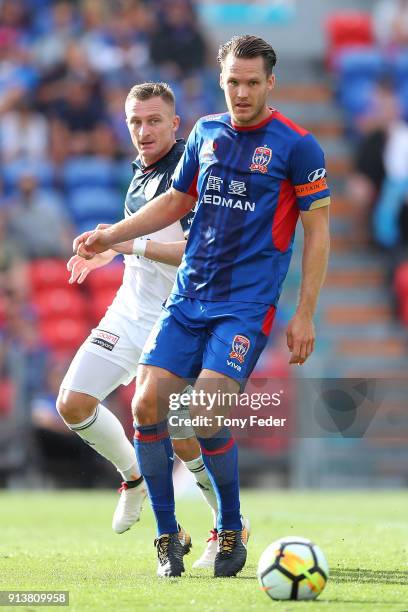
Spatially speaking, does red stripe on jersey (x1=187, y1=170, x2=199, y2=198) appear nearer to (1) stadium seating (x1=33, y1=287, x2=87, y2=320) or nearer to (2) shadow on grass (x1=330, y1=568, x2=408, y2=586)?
(2) shadow on grass (x1=330, y1=568, x2=408, y2=586)

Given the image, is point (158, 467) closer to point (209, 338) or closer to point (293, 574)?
point (209, 338)

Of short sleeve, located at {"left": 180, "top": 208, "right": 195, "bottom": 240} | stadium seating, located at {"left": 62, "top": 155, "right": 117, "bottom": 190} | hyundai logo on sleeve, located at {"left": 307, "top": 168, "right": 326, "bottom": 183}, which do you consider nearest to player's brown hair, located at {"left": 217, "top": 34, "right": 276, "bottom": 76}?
hyundai logo on sleeve, located at {"left": 307, "top": 168, "right": 326, "bottom": 183}

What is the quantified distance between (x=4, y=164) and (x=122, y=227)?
11013 millimetres

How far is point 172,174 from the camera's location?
25.4 feet

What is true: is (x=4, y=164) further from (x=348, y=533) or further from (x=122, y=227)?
(x=122, y=227)

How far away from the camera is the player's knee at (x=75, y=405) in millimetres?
7781

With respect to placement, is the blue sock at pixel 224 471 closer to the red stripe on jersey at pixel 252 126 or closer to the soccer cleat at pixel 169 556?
the soccer cleat at pixel 169 556

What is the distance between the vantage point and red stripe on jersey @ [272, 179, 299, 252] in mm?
6641

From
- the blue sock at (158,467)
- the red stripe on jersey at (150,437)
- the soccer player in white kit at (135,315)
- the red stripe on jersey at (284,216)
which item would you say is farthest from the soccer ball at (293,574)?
the soccer player in white kit at (135,315)

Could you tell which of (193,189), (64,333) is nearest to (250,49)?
(193,189)

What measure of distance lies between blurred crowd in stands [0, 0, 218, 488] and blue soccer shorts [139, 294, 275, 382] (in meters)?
8.12

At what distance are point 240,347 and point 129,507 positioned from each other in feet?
6.48

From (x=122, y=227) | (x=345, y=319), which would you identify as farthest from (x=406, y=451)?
(x=122, y=227)

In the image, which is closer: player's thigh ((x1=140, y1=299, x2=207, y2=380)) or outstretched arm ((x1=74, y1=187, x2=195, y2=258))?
player's thigh ((x1=140, y1=299, x2=207, y2=380))
